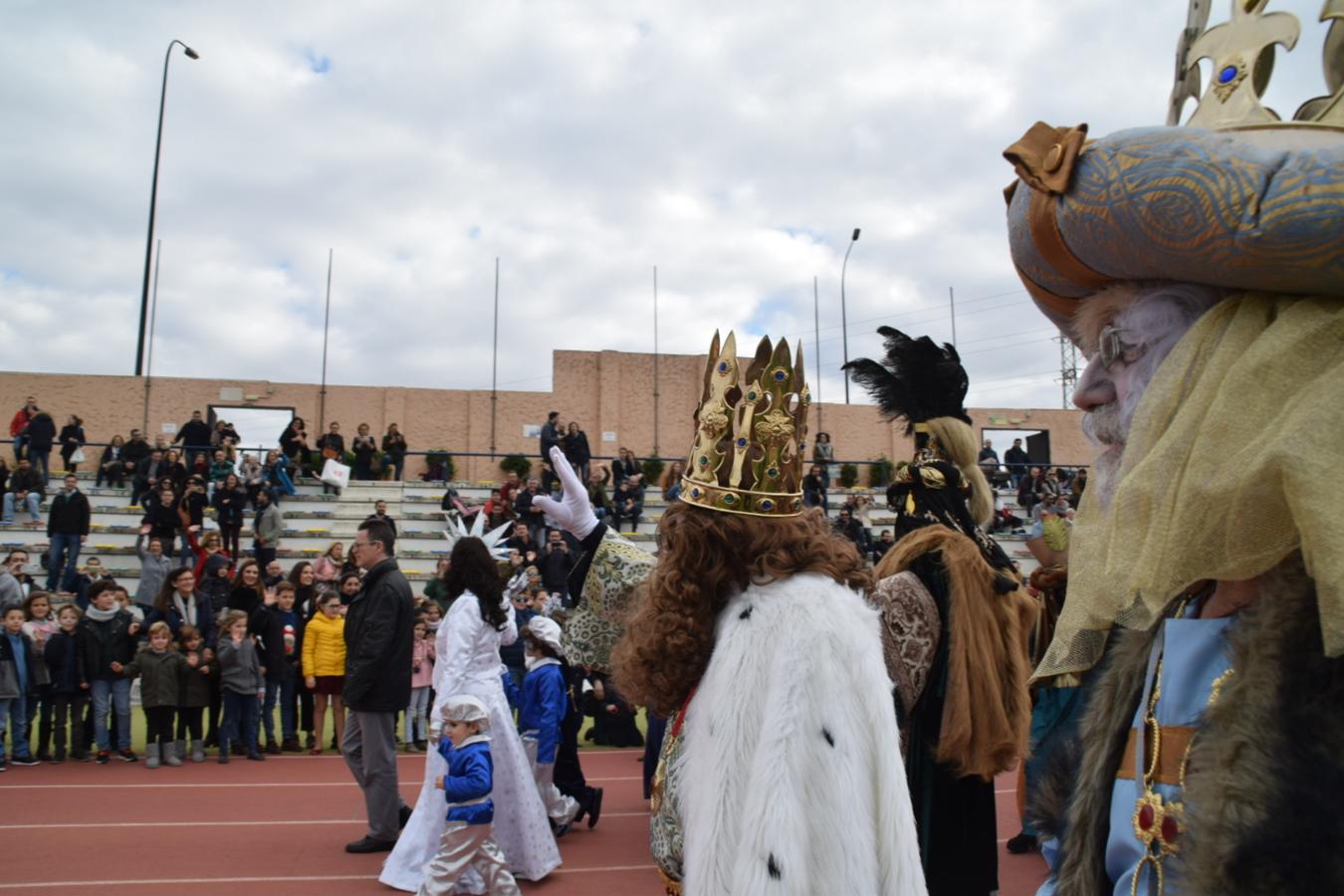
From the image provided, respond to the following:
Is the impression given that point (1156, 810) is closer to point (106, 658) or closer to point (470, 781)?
point (470, 781)

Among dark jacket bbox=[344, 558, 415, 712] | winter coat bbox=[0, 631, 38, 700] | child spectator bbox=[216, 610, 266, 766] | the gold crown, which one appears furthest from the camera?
child spectator bbox=[216, 610, 266, 766]

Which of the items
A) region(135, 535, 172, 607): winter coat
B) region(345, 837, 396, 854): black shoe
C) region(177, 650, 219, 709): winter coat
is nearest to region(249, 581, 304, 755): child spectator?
region(177, 650, 219, 709): winter coat

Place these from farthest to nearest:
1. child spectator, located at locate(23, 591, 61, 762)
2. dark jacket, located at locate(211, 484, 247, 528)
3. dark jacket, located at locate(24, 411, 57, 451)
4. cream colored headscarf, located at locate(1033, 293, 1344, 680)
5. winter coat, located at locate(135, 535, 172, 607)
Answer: dark jacket, located at locate(24, 411, 57, 451) < dark jacket, located at locate(211, 484, 247, 528) < winter coat, located at locate(135, 535, 172, 607) < child spectator, located at locate(23, 591, 61, 762) < cream colored headscarf, located at locate(1033, 293, 1344, 680)

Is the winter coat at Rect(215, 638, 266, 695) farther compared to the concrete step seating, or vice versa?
the concrete step seating

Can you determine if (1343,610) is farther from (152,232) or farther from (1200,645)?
(152,232)

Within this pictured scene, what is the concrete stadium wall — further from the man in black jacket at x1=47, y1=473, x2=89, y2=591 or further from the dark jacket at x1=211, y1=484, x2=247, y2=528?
the man in black jacket at x1=47, y1=473, x2=89, y2=591

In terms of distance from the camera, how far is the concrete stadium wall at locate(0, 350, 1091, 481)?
28.3 meters

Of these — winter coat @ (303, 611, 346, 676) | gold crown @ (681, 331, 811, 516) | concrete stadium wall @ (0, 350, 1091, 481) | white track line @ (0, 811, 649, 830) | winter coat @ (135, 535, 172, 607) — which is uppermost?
concrete stadium wall @ (0, 350, 1091, 481)

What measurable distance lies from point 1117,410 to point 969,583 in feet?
7.21

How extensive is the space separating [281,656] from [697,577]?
10.2 m

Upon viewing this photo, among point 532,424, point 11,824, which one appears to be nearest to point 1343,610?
point 11,824

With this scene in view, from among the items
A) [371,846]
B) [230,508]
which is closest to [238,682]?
[371,846]

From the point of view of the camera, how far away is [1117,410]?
1.66 m

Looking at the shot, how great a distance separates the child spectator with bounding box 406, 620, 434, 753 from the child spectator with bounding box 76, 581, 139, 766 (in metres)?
2.89
